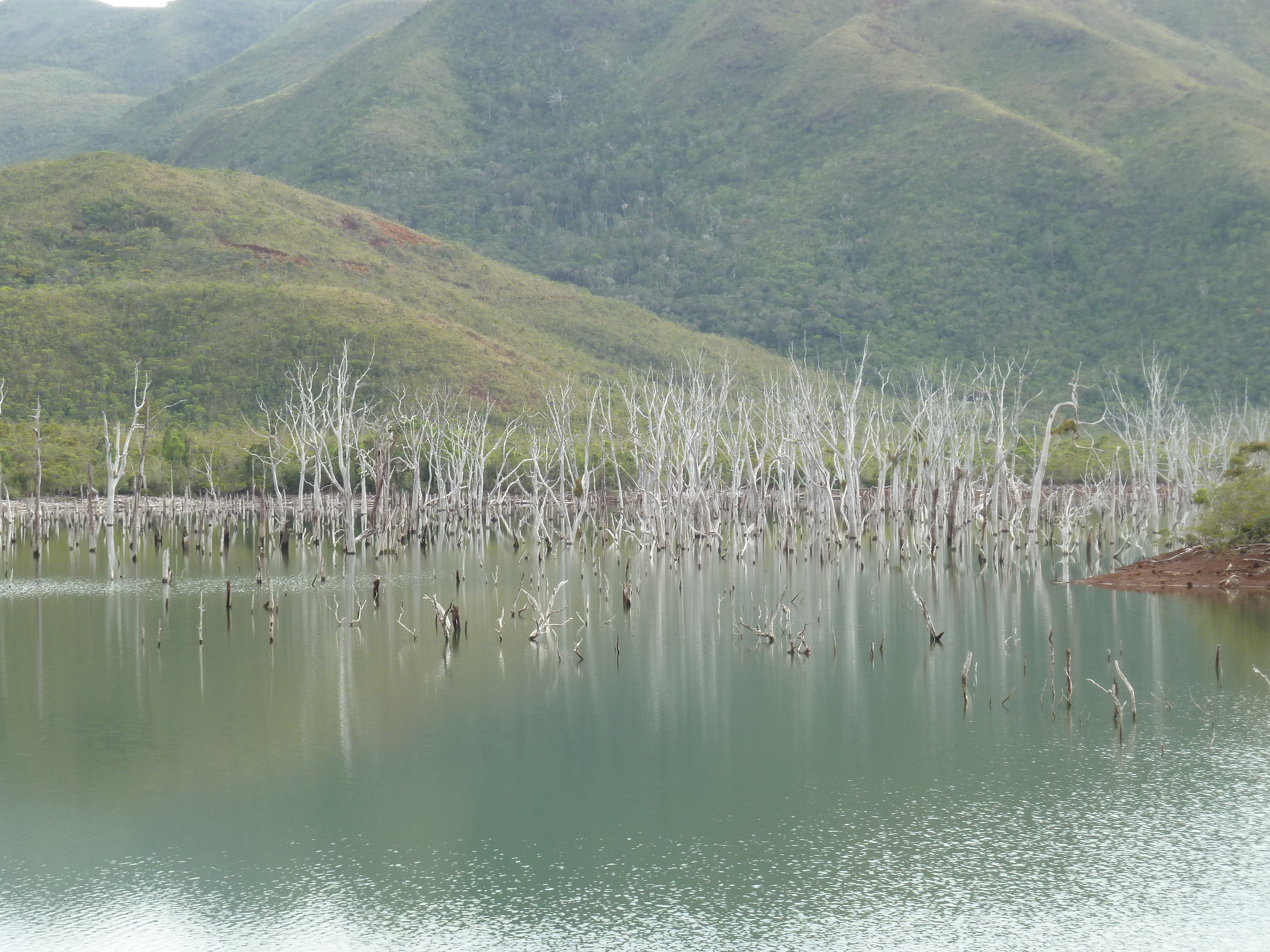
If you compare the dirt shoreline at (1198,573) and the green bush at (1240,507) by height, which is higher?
the green bush at (1240,507)

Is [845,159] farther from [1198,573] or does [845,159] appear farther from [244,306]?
[1198,573]

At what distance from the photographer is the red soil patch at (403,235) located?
365 ft

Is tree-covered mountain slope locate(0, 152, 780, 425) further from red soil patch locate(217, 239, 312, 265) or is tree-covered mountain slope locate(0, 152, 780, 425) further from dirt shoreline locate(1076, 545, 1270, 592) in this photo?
dirt shoreline locate(1076, 545, 1270, 592)

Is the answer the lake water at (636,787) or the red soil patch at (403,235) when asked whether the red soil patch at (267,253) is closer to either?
the red soil patch at (403,235)

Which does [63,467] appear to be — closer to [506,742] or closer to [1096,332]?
[506,742]

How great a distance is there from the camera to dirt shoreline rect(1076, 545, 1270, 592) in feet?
95.6

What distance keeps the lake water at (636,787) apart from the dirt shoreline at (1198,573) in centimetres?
283

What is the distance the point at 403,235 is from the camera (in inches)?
4473

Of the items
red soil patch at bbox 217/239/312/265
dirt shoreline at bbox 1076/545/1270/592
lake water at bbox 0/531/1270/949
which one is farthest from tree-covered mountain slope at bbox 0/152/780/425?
lake water at bbox 0/531/1270/949

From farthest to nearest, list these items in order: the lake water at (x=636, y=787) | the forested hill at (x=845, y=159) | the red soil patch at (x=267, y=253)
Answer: the forested hill at (x=845, y=159) → the red soil patch at (x=267, y=253) → the lake water at (x=636, y=787)

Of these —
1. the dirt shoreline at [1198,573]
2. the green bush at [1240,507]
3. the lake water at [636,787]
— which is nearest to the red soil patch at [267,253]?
the lake water at [636,787]

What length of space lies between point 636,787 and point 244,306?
71457mm

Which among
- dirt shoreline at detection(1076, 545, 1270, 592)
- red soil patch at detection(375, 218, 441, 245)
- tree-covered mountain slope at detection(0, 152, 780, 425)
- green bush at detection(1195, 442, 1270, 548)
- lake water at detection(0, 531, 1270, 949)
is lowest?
lake water at detection(0, 531, 1270, 949)

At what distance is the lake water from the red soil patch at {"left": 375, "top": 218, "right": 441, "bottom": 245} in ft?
293
